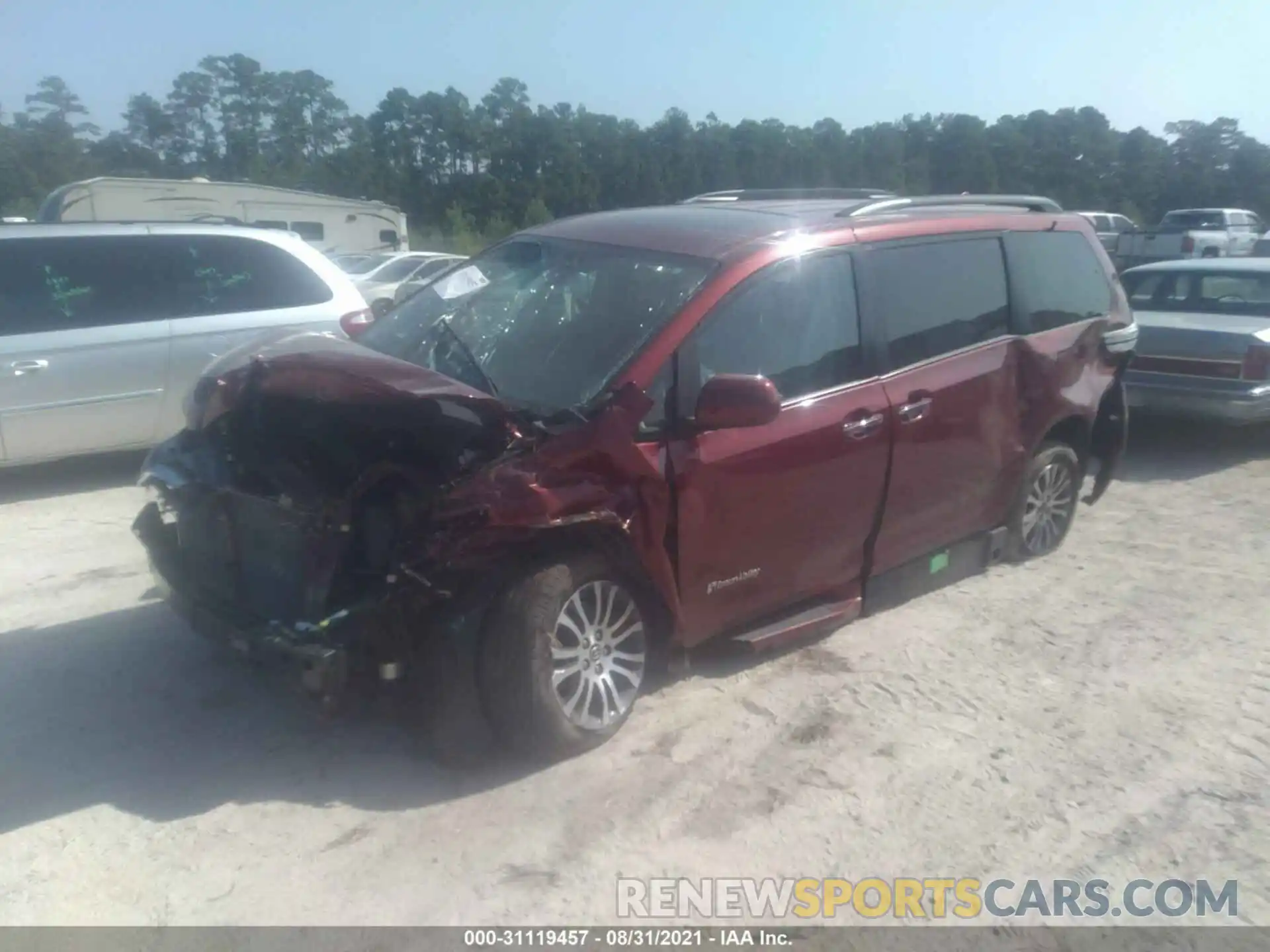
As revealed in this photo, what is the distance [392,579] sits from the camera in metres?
3.69

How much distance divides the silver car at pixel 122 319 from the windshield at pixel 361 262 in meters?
13.7

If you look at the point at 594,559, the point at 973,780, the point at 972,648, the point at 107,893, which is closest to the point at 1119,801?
the point at 973,780

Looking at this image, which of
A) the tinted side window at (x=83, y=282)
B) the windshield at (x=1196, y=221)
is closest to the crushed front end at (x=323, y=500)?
the tinted side window at (x=83, y=282)

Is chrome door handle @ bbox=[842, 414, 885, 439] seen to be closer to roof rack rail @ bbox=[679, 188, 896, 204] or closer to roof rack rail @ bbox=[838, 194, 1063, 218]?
roof rack rail @ bbox=[838, 194, 1063, 218]

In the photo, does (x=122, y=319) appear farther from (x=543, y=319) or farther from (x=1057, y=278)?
(x=1057, y=278)

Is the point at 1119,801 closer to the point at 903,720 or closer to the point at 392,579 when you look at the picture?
the point at 903,720

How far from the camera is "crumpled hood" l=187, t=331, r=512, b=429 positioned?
3.74 metres

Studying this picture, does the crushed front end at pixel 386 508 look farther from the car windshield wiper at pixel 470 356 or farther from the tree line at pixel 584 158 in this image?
the tree line at pixel 584 158

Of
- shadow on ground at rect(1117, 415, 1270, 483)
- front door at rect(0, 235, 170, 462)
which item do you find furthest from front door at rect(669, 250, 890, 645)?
front door at rect(0, 235, 170, 462)

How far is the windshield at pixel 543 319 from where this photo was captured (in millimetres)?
4242

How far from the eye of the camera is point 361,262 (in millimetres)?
22297

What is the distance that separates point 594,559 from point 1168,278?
7.92 m

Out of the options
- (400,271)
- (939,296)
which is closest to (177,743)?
(939,296)
